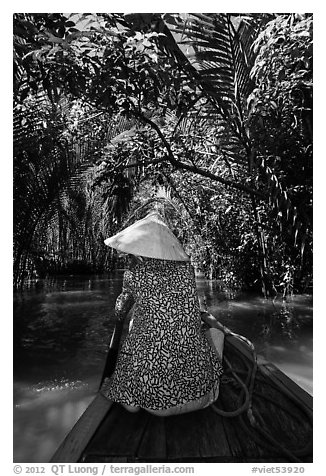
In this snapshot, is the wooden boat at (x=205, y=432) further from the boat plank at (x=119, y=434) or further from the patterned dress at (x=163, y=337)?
the patterned dress at (x=163, y=337)

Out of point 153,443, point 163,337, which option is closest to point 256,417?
point 153,443

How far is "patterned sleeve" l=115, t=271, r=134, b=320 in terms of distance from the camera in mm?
1854

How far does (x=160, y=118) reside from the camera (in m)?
3.84

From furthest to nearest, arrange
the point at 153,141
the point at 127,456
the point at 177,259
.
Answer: the point at 153,141
the point at 177,259
the point at 127,456

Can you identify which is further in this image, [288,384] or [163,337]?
[288,384]

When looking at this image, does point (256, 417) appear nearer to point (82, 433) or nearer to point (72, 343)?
point (82, 433)

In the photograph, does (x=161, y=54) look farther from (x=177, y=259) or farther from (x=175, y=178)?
(x=175, y=178)

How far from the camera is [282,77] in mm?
2576

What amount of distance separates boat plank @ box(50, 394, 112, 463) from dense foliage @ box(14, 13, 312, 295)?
1.45 m

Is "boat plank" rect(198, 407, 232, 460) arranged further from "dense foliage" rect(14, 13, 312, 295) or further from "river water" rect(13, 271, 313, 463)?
"dense foliage" rect(14, 13, 312, 295)

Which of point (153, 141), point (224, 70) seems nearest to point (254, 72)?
point (224, 70)

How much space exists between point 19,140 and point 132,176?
5.40 feet

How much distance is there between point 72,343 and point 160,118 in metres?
2.44

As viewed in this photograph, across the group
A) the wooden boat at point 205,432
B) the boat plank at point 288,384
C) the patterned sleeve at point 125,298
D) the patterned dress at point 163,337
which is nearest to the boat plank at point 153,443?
the wooden boat at point 205,432
